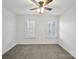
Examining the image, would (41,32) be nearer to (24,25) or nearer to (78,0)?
(24,25)

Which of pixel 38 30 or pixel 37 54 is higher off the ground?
pixel 38 30

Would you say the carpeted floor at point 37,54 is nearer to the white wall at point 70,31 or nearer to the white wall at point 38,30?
the white wall at point 70,31

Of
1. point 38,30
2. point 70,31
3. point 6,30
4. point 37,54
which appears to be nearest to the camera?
point 37,54

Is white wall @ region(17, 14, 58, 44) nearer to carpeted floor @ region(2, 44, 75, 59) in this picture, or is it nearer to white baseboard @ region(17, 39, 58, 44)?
white baseboard @ region(17, 39, 58, 44)

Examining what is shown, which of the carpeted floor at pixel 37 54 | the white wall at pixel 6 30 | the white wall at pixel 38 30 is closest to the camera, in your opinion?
the carpeted floor at pixel 37 54

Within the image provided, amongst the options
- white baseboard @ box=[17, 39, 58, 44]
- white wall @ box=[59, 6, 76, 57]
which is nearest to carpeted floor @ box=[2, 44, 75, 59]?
white wall @ box=[59, 6, 76, 57]

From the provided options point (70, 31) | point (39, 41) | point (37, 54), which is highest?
point (70, 31)

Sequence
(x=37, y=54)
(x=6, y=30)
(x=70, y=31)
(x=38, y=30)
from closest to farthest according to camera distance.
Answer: (x=37, y=54), (x=70, y=31), (x=6, y=30), (x=38, y=30)

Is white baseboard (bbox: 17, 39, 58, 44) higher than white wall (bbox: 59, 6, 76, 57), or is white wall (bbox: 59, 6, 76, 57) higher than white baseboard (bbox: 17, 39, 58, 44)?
white wall (bbox: 59, 6, 76, 57)

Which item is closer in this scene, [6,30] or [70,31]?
[70,31]

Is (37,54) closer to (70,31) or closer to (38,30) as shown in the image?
(70,31)

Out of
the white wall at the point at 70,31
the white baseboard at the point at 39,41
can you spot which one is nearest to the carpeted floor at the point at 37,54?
the white wall at the point at 70,31

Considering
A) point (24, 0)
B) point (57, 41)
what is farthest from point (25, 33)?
point (24, 0)

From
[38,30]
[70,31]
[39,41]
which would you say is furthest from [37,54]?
[38,30]
